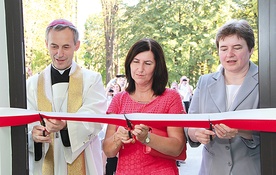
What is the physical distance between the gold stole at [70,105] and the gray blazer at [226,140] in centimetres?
78

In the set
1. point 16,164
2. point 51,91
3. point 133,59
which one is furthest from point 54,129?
point 133,59

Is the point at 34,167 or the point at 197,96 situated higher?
the point at 197,96

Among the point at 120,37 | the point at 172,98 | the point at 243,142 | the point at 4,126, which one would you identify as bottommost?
the point at 243,142

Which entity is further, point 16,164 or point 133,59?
point 133,59

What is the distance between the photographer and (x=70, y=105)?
2119 mm

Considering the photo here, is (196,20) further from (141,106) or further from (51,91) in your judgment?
(51,91)

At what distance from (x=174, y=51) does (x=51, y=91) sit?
2.85 ft

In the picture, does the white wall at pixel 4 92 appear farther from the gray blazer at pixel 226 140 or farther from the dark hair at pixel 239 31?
the dark hair at pixel 239 31

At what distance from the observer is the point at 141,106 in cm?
183

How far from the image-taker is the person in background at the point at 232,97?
1.68 meters

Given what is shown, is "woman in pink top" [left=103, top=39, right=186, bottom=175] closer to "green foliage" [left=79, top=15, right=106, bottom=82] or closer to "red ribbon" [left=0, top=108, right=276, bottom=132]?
"red ribbon" [left=0, top=108, right=276, bottom=132]

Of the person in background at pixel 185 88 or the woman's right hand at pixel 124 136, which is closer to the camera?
the woman's right hand at pixel 124 136

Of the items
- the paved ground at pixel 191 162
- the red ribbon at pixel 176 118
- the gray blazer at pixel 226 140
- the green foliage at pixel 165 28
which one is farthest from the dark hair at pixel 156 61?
the paved ground at pixel 191 162

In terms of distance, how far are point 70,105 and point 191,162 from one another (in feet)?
3.36
